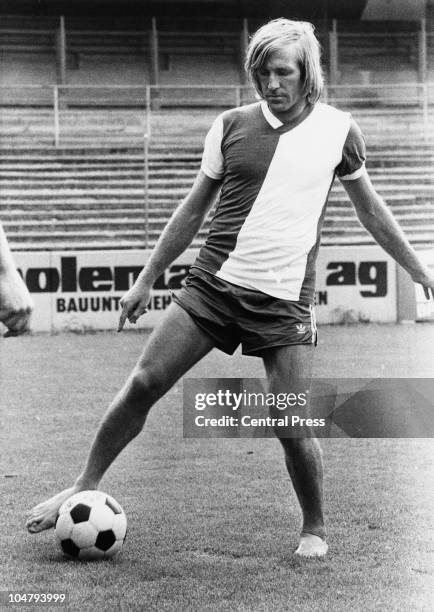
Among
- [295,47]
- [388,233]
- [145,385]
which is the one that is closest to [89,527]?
[145,385]

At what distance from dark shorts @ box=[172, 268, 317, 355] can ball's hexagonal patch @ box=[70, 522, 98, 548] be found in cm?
71

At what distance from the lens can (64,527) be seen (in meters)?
3.65

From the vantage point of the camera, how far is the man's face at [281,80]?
3.40 metres

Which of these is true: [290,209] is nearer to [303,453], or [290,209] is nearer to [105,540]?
[303,453]

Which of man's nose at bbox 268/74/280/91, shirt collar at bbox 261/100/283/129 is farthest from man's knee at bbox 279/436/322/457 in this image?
man's nose at bbox 268/74/280/91

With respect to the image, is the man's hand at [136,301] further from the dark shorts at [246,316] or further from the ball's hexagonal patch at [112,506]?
the ball's hexagonal patch at [112,506]

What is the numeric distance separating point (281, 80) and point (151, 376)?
996 mm

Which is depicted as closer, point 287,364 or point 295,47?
point 295,47

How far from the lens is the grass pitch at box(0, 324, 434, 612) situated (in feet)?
10.8

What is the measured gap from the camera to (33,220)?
1792 cm

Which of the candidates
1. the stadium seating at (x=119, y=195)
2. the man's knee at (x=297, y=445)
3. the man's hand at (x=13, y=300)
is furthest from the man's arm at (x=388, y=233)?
the stadium seating at (x=119, y=195)

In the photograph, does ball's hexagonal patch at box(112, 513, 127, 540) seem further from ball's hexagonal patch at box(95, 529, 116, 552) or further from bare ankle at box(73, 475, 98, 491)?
bare ankle at box(73, 475, 98, 491)

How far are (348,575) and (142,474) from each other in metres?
1.94

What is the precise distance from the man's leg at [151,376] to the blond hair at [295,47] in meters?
0.78
